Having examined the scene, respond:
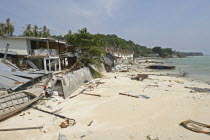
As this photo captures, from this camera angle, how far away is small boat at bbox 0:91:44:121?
634 centimetres

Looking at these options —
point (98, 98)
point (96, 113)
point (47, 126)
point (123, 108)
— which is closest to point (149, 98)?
point (123, 108)

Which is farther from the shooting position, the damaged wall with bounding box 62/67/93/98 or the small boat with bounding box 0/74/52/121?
the damaged wall with bounding box 62/67/93/98

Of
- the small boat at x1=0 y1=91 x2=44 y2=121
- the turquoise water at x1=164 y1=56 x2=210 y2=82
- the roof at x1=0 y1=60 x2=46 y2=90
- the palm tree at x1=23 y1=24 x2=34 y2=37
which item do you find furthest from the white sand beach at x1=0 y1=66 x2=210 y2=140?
the palm tree at x1=23 y1=24 x2=34 y2=37

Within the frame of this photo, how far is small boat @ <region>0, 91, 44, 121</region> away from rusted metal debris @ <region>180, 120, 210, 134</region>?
810 centimetres

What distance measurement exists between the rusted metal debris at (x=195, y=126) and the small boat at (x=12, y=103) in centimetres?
810

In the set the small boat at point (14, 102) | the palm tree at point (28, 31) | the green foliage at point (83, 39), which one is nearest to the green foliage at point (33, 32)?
the palm tree at point (28, 31)

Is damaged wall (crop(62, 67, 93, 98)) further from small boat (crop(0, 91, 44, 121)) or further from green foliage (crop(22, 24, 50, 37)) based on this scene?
green foliage (crop(22, 24, 50, 37))

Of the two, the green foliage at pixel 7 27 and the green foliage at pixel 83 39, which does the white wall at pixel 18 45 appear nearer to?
the green foliage at pixel 83 39

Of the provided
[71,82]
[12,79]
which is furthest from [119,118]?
[12,79]

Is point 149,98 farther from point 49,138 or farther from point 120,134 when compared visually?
point 49,138

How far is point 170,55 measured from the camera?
141750mm

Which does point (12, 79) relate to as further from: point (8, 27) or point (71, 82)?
point (8, 27)

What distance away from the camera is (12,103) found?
7.10m

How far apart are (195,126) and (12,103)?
9.23m
